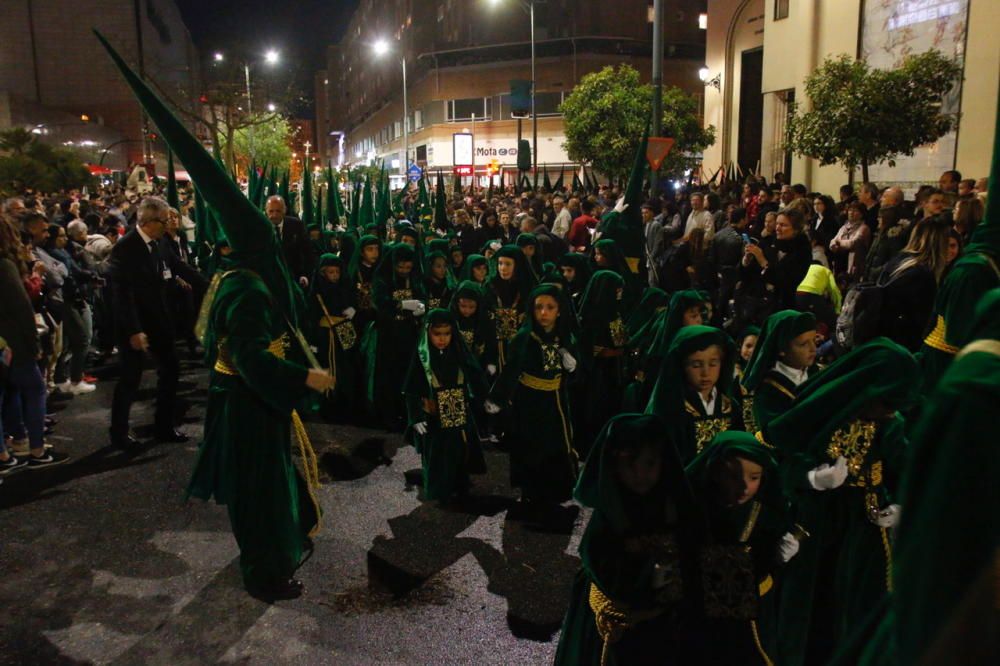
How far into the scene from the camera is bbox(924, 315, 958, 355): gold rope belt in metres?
4.95

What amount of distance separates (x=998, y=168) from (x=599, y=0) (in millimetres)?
57830

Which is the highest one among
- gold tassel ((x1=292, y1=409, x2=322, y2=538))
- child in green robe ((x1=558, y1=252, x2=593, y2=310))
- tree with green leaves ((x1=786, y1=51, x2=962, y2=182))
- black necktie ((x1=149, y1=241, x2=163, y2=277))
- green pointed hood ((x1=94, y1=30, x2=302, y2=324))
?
tree with green leaves ((x1=786, y1=51, x2=962, y2=182))

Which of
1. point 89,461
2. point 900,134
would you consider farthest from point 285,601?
point 900,134

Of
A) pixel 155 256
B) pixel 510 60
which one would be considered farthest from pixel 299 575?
pixel 510 60

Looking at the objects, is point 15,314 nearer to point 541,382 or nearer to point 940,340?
point 541,382

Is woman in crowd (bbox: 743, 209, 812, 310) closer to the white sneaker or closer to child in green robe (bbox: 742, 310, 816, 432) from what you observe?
child in green robe (bbox: 742, 310, 816, 432)

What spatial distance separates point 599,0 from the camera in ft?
183

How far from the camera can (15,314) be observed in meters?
6.66

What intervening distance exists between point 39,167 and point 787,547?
122 ft

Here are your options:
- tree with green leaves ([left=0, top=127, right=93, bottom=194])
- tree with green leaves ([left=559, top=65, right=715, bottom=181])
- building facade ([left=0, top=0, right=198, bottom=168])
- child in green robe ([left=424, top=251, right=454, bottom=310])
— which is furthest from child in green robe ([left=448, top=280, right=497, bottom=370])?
building facade ([left=0, top=0, right=198, bottom=168])

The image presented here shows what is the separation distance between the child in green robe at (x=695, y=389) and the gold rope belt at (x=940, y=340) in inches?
61.6

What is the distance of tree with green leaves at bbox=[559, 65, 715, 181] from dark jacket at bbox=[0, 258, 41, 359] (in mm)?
25098

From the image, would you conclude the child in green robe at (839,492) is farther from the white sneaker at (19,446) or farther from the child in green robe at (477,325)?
the white sneaker at (19,446)

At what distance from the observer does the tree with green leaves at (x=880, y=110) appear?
519 inches
